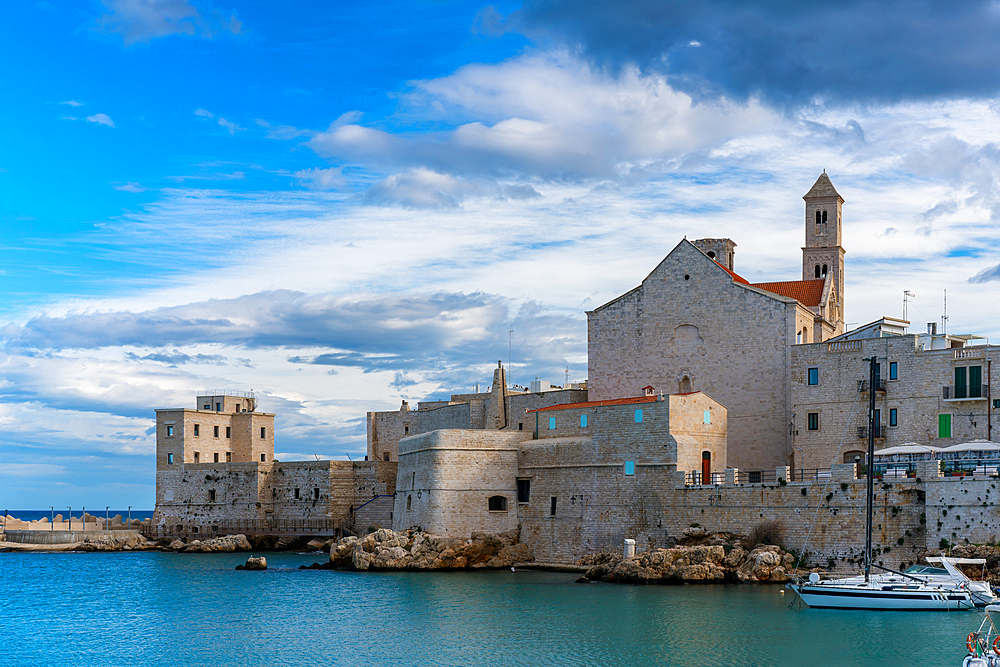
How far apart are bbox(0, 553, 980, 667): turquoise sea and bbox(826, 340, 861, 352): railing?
539 inches

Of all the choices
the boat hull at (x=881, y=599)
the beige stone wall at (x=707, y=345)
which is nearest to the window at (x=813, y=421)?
the beige stone wall at (x=707, y=345)

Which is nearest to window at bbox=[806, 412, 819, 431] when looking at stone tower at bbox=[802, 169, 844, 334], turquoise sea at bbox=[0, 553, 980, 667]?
turquoise sea at bbox=[0, 553, 980, 667]

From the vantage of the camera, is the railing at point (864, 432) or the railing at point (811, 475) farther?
the railing at point (864, 432)

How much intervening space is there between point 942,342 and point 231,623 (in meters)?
31.5

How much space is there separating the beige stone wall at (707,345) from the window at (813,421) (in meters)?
1.75

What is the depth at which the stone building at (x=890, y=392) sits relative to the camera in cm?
4419

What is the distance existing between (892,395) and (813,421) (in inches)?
146

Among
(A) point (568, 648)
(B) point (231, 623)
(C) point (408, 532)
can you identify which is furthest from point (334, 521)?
(A) point (568, 648)

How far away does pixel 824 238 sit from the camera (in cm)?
6662

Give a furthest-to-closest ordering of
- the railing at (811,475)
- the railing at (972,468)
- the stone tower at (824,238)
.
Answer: the stone tower at (824,238) < the railing at (811,475) < the railing at (972,468)

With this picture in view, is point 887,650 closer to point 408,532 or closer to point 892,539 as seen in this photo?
point 892,539

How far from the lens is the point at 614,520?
45.8 m

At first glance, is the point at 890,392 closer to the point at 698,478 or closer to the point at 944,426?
the point at 944,426

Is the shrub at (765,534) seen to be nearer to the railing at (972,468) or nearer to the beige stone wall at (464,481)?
the railing at (972,468)
